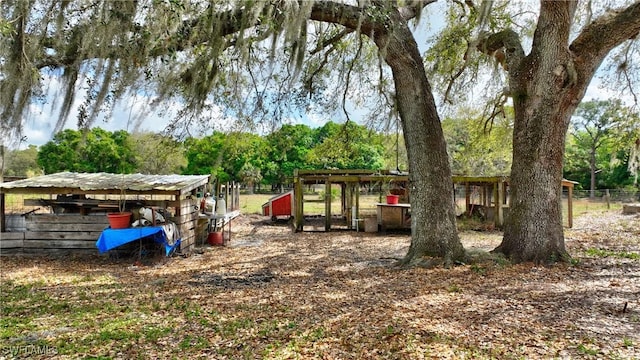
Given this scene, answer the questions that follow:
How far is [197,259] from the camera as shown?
7945 millimetres

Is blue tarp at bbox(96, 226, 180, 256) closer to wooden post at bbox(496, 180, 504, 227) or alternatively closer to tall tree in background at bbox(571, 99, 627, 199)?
wooden post at bbox(496, 180, 504, 227)

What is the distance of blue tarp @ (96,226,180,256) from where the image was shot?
23.1ft

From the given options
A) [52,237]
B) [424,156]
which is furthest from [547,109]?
[52,237]

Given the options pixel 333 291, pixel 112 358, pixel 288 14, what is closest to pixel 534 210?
pixel 333 291

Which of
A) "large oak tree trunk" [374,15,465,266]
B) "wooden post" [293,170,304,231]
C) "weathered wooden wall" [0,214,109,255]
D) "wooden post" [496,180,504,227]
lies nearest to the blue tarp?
"weathered wooden wall" [0,214,109,255]

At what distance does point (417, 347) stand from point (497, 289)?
212cm

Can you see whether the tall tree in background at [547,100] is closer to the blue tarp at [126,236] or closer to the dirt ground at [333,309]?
the dirt ground at [333,309]

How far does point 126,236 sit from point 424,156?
5.52 meters

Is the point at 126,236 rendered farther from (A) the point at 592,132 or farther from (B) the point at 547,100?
(A) the point at 592,132

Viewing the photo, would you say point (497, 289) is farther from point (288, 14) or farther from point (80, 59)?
point (80, 59)

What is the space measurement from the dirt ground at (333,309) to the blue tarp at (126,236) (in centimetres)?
39

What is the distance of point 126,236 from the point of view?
7.18 m

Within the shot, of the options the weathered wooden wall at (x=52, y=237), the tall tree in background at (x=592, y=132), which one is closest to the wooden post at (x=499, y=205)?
the weathered wooden wall at (x=52, y=237)

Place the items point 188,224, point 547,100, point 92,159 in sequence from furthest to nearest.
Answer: point 92,159, point 188,224, point 547,100
